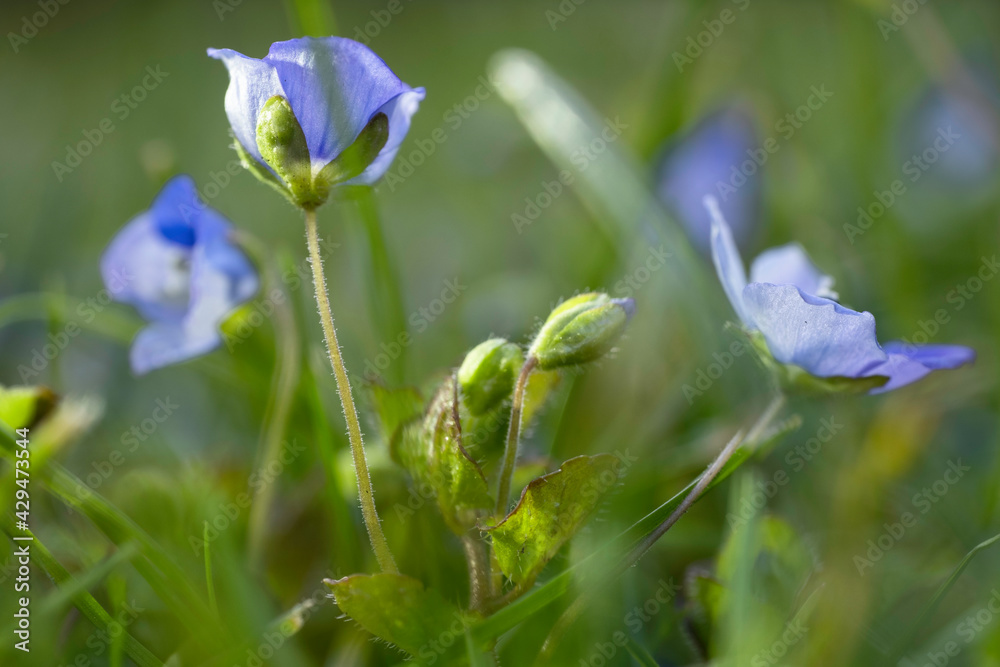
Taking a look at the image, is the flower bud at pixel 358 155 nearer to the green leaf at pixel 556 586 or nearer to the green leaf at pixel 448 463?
the green leaf at pixel 448 463

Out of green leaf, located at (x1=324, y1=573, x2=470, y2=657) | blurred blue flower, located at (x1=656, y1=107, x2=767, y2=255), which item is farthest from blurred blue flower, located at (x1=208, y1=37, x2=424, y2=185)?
blurred blue flower, located at (x1=656, y1=107, x2=767, y2=255)

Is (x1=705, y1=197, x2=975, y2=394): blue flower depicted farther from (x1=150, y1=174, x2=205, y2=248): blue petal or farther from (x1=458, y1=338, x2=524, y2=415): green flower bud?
(x1=150, y1=174, x2=205, y2=248): blue petal

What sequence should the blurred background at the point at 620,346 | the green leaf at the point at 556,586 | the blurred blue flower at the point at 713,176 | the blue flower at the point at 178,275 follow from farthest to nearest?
the blurred blue flower at the point at 713,176 < the blue flower at the point at 178,275 < the blurred background at the point at 620,346 < the green leaf at the point at 556,586

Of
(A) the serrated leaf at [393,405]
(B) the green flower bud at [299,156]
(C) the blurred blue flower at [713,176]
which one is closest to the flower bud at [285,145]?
(B) the green flower bud at [299,156]

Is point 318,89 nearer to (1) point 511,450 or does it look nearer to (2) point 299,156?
(2) point 299,156

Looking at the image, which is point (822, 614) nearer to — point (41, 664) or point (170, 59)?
point (41, 664)

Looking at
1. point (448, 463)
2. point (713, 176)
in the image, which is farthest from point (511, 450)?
point (713, 176)
